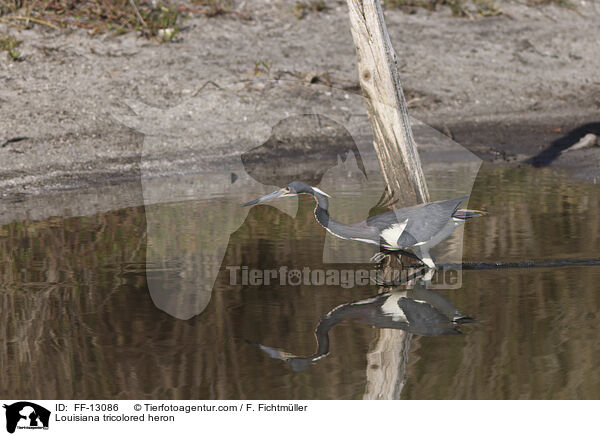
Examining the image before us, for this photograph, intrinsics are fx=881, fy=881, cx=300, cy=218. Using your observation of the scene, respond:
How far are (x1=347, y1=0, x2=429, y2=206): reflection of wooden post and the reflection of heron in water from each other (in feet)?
3.75

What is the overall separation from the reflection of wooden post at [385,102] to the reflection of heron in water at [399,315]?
3.75 feet

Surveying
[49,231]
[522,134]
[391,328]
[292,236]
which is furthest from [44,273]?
[522,134]

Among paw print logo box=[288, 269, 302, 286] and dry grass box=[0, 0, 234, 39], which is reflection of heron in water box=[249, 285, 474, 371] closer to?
paw print logo box=[288, 269, 302, 286]

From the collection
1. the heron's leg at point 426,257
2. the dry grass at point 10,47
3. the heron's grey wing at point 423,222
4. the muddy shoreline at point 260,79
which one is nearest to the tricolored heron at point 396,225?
the heron's grey wing at point 423,222

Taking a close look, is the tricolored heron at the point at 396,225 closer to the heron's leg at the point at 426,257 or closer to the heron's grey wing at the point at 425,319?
the heron's leg at the point at 426,257

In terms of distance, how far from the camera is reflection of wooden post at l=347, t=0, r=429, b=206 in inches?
262

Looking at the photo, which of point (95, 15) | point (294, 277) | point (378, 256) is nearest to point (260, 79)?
point (95, 15)

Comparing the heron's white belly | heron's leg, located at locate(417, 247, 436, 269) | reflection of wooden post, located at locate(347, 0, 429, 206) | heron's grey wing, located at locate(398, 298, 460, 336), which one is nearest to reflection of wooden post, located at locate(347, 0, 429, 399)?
reflection of wooden post, located at locate(347, 0, 429, 206)

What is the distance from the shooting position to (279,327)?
17.3 ft

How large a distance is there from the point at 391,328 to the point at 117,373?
5.35 ft

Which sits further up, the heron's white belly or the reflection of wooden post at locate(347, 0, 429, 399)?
the reflection of wooden post at locate(347, 0, 429, 399)

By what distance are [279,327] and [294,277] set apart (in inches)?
38.9
